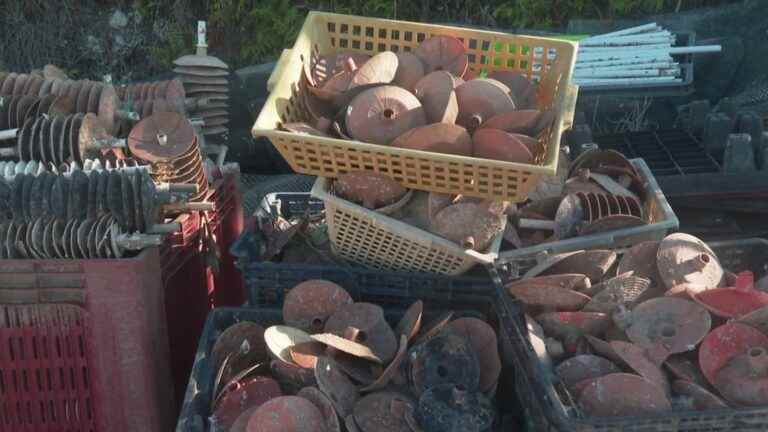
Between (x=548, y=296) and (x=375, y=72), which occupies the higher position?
(x=375, y=72)

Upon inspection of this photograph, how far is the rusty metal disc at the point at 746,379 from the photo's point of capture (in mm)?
1856

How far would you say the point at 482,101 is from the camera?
8.24ft

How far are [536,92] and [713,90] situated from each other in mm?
2796

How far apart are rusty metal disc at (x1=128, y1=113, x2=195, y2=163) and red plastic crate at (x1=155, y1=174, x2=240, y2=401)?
22 centimetres

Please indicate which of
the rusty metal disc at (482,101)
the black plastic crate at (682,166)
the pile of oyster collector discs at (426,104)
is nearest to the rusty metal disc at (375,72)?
the pile of oyster collector discs at (426,104)

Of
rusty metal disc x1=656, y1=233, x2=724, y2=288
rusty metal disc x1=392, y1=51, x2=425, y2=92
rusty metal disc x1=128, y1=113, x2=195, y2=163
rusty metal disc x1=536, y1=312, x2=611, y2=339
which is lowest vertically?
rusty metal disc x1=536, y1=312, x2=611, y2=339

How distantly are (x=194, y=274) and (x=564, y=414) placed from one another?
1.53 meters

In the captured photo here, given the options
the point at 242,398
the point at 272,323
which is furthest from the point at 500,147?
the point at 242,398

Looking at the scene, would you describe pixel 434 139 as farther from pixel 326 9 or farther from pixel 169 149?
pixel 326 9

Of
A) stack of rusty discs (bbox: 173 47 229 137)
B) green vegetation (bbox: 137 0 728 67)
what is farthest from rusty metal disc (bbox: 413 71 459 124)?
green vegetation (bbox: 137 0 728 67)

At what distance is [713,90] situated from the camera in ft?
16.9

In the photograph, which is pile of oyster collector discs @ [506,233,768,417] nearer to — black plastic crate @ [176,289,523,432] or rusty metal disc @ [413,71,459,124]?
black plastic crate @ [176,289,523,432]

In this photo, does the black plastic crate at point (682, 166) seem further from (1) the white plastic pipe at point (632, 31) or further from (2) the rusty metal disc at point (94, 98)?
(2) the rusty metal disc at point (94, 98)

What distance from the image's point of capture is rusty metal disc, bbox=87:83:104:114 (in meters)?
2.96
